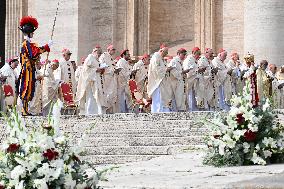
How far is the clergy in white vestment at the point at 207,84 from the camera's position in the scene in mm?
20250

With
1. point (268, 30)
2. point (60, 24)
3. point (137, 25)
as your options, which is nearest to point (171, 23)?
point (137, 25)

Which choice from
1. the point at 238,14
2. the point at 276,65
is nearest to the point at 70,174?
the point at 276,65

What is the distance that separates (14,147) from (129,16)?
731 inches

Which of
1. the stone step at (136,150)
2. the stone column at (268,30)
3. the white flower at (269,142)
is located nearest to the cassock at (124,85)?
the stone column at (268,30)

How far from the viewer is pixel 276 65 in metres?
20.9

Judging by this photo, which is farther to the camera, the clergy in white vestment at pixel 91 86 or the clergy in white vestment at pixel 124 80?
the clergy in white vestment at pixel 124 80

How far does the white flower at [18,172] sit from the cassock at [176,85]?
43.5ft

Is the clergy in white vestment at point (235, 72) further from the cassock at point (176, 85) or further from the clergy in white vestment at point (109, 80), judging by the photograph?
the clergy in white vestment at point (109, 80)

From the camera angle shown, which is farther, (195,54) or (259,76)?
(195,54)

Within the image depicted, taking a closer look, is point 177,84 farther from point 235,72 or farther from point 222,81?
point 235,72

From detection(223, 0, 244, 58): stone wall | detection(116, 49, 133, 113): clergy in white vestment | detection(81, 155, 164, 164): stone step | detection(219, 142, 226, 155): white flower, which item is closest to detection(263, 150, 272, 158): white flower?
detection(219, 142, 226, 155): white flower

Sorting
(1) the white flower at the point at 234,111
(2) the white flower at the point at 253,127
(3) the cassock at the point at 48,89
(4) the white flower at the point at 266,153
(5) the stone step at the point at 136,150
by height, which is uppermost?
(3) the cassock at the point at 48,89

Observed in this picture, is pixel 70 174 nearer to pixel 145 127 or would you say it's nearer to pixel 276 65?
pixel 145 127

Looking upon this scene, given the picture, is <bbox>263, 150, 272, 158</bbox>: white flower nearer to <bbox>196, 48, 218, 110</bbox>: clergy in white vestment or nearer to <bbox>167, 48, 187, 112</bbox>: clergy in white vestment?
<bbox>167, 48, 187, 112</bbox>: clergy in white vestment
